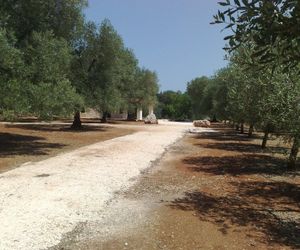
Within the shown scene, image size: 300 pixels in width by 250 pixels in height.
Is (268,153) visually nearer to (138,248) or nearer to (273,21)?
(138,248)

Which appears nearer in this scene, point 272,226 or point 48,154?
point 272,226

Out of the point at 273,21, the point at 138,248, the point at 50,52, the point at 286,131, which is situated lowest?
the point at 138,248

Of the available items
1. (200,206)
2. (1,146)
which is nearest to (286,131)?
(200,206)

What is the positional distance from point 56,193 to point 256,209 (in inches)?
190

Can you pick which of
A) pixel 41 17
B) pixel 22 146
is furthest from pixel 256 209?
pixel 41 17

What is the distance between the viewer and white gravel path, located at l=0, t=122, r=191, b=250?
745cm

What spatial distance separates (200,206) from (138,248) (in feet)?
11.3

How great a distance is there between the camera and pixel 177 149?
75.0 ft

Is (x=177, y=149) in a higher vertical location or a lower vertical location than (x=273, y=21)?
A: lower

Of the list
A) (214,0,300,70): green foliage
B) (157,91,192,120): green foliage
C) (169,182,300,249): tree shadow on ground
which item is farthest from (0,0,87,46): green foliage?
(157,91,192,120): green foliage

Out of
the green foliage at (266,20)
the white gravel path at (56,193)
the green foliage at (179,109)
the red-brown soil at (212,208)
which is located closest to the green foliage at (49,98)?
the white gravel path at (56,193)

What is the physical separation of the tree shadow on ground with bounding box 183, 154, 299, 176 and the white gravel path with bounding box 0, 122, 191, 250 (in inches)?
79.0

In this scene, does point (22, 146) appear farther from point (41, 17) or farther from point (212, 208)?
point (212, 208)

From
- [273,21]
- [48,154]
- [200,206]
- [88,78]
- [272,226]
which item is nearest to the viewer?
[273,21]
